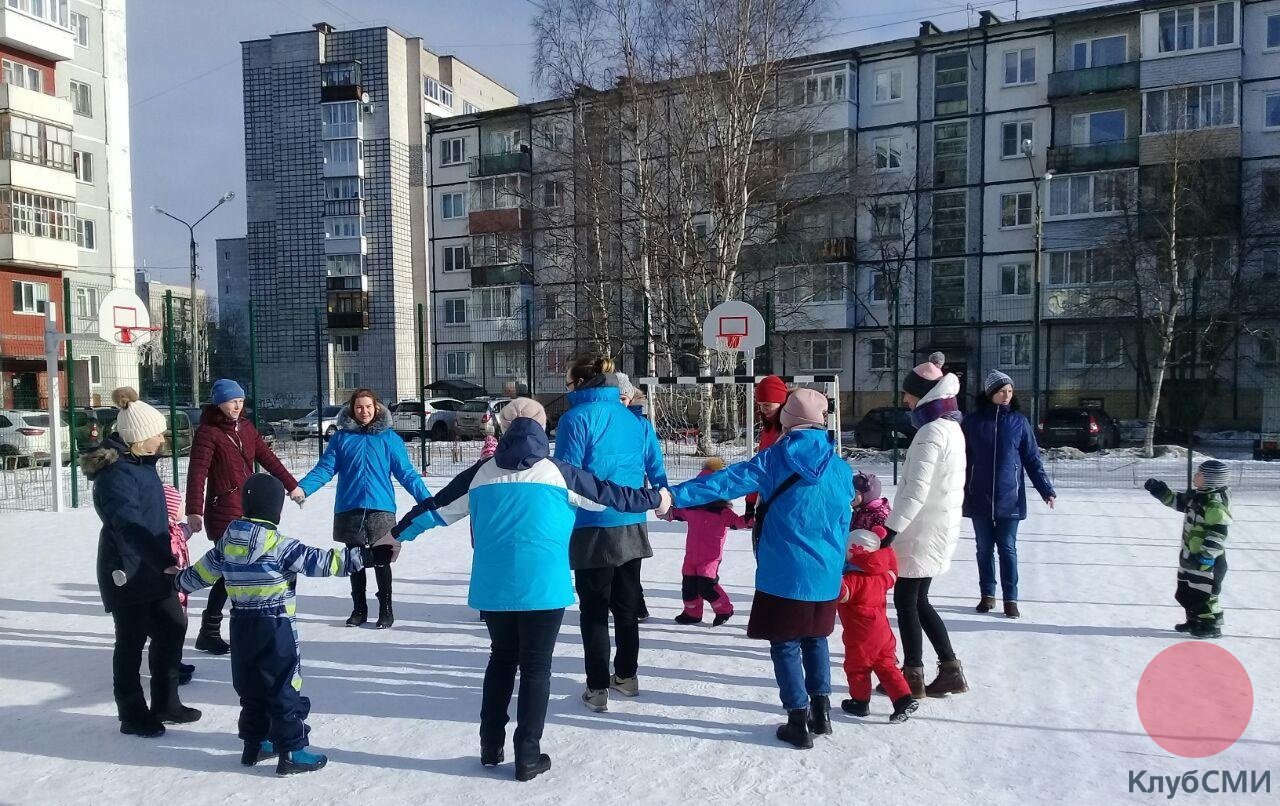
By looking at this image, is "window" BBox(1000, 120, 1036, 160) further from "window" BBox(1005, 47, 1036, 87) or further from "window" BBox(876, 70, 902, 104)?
"window" BBox(876, 70, 902, 104)

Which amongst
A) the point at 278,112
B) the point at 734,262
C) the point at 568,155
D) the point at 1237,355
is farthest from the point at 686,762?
the point at 278,112

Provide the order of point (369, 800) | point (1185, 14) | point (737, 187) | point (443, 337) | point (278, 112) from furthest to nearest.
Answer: point (278, 112), point (443, 337), point (1185, 14), point (737, 187), point (369, 800)

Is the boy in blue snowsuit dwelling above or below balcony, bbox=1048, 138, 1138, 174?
below

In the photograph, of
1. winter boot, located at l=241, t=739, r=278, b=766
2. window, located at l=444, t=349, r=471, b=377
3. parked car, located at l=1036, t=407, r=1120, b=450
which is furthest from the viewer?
window, located at l=444, t=349, r=471, b=377

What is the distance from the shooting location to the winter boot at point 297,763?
3.69 metres

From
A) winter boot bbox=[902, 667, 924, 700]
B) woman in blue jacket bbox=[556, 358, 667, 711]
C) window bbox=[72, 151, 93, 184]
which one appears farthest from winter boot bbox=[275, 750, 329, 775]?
window bbox=[72, 151, 93, 184]

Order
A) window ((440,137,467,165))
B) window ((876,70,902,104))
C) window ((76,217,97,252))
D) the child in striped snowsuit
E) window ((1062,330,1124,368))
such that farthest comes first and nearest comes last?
window ((440,137,467,165))
window ((76,217,97,252))
window ((876,70,902,104))
window ((1062,330,1124,368))
the child in striped snowsuit

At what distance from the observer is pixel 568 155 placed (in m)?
20.5

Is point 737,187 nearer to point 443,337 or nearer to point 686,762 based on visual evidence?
point 686,762

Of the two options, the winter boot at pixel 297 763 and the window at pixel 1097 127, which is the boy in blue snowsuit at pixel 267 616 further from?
the window at pixel 1097 127

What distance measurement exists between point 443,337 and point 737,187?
938 inches

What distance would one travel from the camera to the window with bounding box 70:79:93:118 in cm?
3175

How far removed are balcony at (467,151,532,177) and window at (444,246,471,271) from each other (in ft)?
11.1

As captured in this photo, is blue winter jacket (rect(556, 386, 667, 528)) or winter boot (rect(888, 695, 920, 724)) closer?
winter boot (rect(888, 695, 920, 724))
